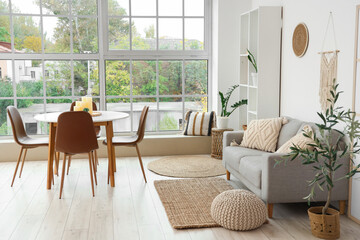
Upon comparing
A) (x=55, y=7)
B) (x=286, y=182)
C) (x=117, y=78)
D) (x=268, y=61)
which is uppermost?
(x=55, y=7)

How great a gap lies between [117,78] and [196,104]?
127 cm

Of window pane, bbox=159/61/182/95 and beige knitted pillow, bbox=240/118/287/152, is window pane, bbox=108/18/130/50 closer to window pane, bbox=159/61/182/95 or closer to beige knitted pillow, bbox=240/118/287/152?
window pane, bbox=159/61/182/95

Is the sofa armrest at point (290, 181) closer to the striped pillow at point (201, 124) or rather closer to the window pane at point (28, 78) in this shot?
the striped pillow at point (201, 124)

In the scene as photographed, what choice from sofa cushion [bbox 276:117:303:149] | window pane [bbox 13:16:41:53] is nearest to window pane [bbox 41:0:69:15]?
window pane [bbox 13:16:41:53]

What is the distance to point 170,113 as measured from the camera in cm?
662

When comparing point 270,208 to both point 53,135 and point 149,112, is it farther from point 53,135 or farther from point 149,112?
point 149,112

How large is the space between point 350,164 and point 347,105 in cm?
52

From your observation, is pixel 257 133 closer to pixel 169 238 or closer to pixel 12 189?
pixel 169 238

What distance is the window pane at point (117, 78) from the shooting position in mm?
6398

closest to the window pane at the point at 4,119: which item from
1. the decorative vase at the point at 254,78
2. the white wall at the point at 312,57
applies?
the decorative vase at the point at 254,78

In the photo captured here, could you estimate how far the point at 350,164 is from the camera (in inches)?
Result: 144

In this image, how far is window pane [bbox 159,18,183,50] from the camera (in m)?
6.47

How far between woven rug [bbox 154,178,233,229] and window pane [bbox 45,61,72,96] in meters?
2.36

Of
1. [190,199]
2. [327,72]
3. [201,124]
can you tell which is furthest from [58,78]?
[327,72]
